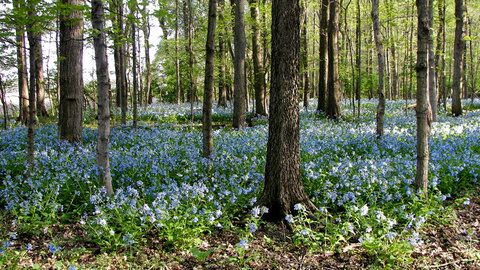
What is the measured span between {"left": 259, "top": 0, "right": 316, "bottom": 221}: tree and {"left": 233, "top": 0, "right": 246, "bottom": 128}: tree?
6.77 m

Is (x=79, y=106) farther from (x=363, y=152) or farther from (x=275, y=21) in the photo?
(x=363, y=152)

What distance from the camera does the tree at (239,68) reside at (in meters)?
10.8

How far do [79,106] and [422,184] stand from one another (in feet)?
24.5

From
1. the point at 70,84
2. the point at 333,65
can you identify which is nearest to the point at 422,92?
the point at 70,84

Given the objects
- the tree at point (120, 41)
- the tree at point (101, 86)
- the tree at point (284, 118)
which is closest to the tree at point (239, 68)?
the tree at point (120, 41)

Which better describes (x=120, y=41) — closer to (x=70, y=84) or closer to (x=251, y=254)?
(x=70, y=84)

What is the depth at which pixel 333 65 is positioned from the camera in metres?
12.8

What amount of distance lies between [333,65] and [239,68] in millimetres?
4174

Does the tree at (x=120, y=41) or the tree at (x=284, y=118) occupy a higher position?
the tree at (x=120, y=41)

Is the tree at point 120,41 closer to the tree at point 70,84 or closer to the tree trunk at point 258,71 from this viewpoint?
the tree at point 70,84

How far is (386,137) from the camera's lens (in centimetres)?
804

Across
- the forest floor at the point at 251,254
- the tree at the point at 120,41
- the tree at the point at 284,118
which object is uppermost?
the tree at the point at 120,41

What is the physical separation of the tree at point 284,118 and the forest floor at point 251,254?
15.1 inches

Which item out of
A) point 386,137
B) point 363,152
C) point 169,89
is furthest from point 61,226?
point 169,89
